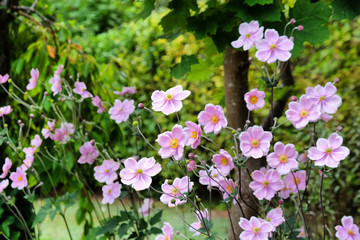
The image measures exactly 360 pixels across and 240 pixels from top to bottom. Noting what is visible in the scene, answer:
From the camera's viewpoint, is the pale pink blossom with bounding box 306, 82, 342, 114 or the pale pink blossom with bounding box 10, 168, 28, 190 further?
the pale pink blossom with bounding box 10, 168, 28, 190

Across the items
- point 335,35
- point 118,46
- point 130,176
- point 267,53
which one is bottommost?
point 118,46

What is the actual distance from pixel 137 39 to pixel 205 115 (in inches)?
137

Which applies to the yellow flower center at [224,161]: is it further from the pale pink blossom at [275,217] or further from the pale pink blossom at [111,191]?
the pale pink blossom at [111,191]

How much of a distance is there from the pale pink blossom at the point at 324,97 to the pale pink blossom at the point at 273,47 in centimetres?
12

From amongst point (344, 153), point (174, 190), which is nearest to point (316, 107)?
point (344, 153)

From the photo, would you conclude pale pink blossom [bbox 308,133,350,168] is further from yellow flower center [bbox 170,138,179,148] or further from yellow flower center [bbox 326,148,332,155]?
yellow flower center [bbox 170,138,179,148]

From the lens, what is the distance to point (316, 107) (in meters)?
1.10

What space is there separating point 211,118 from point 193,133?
0.07 meters

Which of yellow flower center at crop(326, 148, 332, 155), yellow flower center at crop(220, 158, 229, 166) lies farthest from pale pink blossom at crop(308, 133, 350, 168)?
yellow flower center at crop(220, 158, 229, 166)

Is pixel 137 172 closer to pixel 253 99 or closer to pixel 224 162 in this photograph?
pixel 224 162

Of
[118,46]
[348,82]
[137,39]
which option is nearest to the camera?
[348,82]

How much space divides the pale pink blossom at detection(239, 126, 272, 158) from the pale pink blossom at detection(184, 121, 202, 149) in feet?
0.35

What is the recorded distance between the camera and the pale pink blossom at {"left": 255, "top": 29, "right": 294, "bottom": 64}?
1.14 meters

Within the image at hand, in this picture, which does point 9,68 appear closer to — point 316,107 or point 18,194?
point 18,194
